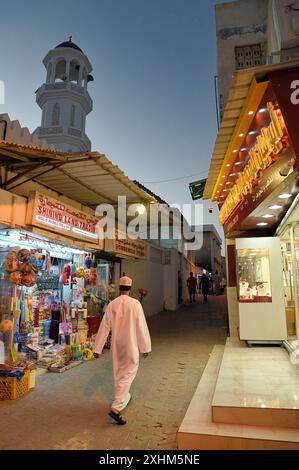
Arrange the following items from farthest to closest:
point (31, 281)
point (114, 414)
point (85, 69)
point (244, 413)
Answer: point (85, 69) < point (31, 281) < point (114, 414) < point (244, 413)

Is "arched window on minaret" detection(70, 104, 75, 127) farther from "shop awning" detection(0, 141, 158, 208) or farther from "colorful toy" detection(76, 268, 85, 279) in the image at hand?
"colorful toy" detection(76, 268, 85, 279)

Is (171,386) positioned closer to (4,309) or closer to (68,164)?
(4,309)

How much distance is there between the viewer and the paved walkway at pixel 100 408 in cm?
370

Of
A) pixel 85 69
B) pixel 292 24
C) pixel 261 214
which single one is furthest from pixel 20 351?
pixel 85 69

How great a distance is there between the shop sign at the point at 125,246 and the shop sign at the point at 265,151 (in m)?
4.60

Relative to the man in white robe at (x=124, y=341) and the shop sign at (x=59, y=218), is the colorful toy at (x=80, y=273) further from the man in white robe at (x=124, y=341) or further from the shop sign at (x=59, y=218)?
the man in white robe at (x=124, y=341)

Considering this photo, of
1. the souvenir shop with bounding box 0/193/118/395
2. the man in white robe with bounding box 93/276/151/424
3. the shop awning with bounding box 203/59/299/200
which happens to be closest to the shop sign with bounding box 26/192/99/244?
the souvenir shop with bounding box 0/193/118/395

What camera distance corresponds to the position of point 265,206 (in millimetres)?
5289

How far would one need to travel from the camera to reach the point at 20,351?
646 centimetres

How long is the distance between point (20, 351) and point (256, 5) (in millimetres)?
12914

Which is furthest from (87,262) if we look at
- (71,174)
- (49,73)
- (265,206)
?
(49,73)

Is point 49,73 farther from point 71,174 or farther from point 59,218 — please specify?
point 59,218

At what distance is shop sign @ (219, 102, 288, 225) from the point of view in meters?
3.80

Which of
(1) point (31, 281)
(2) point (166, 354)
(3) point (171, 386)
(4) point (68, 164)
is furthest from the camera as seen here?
(2) point (166, 354)
